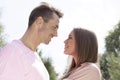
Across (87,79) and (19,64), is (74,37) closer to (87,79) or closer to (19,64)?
(87,79)

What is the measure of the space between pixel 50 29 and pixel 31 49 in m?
0.29

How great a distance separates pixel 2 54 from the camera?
3473 mm

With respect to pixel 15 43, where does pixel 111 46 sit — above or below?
below

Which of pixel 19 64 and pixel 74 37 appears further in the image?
pixel 74 37

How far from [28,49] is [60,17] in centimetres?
48

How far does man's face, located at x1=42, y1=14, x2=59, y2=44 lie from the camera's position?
382 centimetres

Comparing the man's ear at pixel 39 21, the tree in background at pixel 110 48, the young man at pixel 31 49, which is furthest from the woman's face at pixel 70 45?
the tree in background at pixel 110 48

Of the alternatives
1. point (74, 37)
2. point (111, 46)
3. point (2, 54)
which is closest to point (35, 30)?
point (2, 54)

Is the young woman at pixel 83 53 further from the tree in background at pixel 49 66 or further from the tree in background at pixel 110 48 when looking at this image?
the tree in background at pixel 110 48

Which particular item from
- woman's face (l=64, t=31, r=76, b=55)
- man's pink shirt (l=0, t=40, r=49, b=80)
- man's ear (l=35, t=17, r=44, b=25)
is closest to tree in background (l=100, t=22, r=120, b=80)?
woman's face (l=64, t=31, r=76, b=55)

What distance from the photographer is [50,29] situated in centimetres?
386

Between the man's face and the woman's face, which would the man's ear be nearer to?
the man's face

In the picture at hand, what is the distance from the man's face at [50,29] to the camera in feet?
12.5

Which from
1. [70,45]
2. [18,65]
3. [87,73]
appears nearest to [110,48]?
[70,45]
